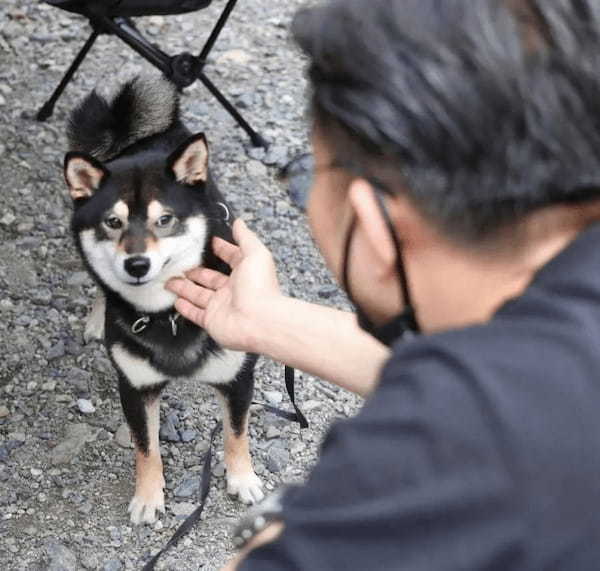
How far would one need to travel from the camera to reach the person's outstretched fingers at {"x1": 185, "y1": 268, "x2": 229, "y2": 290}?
5.35 feet

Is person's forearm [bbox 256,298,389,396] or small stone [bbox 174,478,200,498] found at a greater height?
person's forearm [bbox 256,298,389,396]

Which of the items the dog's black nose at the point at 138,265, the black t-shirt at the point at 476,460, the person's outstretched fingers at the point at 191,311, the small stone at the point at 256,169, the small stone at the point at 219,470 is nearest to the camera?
the black t-shirt at the point at 476,460

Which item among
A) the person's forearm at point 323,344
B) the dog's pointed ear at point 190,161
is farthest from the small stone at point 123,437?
the person's forearm at point 323,344

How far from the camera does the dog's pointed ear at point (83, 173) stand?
1725 mm

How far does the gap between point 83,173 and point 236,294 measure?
19.4 inches

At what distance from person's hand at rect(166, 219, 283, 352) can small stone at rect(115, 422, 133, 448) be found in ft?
1.60

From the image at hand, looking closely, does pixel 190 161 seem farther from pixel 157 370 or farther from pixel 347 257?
pixel 347 257

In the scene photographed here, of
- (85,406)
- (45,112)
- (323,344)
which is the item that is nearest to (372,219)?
(323,344)

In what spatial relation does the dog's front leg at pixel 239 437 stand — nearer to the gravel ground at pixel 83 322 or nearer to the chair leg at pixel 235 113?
the gravel ground at pixel 83 322

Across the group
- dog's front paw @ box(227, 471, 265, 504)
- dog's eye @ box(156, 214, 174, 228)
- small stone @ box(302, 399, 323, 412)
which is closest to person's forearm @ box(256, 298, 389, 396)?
dog's eye @ box(156, 214, 174, 228)

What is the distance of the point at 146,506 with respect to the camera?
1949 millimetres

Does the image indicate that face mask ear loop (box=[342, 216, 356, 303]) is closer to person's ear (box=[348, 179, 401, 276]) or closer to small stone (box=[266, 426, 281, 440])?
person's ear (box=[348, 179, 401, 276])

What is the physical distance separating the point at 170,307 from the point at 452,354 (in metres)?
1.23

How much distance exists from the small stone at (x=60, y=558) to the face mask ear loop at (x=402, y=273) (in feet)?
4.14
